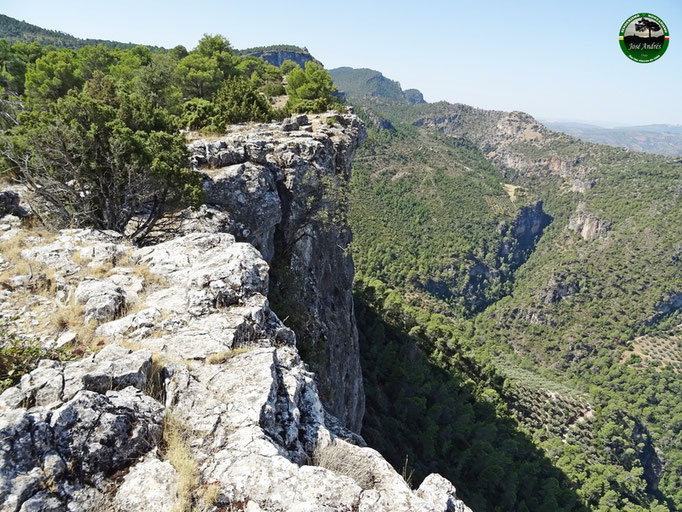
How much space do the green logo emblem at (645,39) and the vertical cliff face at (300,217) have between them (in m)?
20.1

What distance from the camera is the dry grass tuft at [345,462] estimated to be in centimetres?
666

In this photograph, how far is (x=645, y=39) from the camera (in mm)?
23797

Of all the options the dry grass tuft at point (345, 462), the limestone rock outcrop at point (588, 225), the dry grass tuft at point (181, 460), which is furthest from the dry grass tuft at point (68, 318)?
the limestone rock outcrop at point (588, 225)

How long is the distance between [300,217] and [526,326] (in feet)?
522

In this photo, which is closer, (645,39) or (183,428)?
(183,428)

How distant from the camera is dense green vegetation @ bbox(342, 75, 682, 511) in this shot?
52.2 meters

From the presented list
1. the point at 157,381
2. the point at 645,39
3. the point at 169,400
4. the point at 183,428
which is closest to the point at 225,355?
the point at 157,381

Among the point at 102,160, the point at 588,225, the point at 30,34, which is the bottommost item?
the point at 588,225

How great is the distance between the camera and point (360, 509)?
562 centimetres

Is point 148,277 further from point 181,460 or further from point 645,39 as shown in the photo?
point 645,39

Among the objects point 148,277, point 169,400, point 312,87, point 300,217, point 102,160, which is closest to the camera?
point 169,400

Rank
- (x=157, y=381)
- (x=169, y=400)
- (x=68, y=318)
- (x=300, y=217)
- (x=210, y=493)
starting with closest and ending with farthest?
(x=210, y=493) → (x=169, y=400) → (x=157, y=381) → (x=68, y=318) → (x=300, y=217)

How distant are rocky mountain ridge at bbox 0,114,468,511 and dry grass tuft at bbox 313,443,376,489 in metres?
0.02

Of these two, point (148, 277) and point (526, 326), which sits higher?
point (148, 277)
